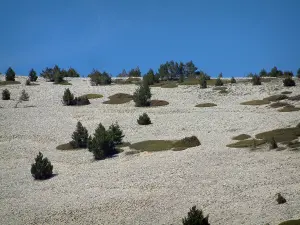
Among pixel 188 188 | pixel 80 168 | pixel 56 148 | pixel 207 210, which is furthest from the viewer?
pixel 56 148

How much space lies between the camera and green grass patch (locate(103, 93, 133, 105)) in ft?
237

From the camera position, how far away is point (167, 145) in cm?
4556

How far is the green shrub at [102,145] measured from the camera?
4369 cm

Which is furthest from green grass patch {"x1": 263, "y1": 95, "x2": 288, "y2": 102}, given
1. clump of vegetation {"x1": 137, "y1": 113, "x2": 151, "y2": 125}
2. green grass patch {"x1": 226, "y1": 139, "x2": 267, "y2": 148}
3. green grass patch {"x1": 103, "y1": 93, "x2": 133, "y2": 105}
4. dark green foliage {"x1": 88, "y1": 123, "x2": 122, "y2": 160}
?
dark green foliage {"x1": 88, "y1": 123, "x2": 122, "y2": 160}

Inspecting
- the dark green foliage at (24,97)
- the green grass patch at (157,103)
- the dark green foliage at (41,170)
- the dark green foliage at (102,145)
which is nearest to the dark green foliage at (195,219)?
the dark green foliage at (41,170)

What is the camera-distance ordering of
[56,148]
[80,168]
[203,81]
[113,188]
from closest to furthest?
[113,188] → [80,168] → [56,148] → [203,81]

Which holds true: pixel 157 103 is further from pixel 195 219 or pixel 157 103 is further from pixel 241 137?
pixel 195 219

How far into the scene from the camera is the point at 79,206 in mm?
30234

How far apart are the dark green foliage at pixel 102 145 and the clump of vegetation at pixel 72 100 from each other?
Result: 88.8 ft

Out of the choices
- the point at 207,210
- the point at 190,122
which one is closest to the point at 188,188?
the point at 207,210

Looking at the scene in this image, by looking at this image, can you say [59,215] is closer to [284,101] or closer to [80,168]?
[80,168]

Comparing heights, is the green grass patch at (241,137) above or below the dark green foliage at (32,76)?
below

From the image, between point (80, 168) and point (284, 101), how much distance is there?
3686 cm

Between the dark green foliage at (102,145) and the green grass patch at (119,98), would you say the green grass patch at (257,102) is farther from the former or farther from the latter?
the dark green foliage at (102,145)
